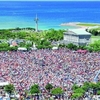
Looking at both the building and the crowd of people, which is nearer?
the crowd of people

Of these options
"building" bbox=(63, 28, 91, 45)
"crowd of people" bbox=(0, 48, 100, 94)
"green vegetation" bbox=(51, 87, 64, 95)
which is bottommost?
"green vegetation" bbox=(51, 87, 64, 95)

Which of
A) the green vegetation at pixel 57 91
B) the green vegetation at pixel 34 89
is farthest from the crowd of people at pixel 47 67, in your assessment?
the green vegetation at pixel 57 91

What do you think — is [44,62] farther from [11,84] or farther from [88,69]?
[11,84]

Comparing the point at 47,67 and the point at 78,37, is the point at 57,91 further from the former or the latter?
the point at 78,37

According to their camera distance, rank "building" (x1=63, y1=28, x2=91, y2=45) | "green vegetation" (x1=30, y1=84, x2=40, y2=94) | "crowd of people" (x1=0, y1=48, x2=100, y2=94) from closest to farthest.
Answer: "green vegetation" (x1=30, y1=84, x2=40, y2=94), "crowd of people" (x1=0, y1=48, x2=100, y2=94), "building" (x1=63, y1=28, x2=91, y2=45)

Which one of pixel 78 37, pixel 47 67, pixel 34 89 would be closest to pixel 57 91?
pixel 34 89

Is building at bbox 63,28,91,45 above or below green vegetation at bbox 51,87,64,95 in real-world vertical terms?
above

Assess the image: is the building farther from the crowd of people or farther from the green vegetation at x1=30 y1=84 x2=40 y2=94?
the green vegetation at x1=30 y1=84 x2=40 y2=94

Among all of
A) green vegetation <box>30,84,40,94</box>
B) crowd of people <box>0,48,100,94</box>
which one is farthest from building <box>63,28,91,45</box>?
green vegetation <box>30,84,40,94</box>

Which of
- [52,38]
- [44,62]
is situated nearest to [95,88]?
[44,62]
